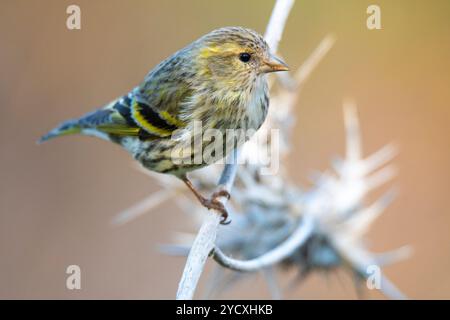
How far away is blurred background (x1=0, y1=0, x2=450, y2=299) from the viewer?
5.69 metres

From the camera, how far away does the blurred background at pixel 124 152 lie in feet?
18.7

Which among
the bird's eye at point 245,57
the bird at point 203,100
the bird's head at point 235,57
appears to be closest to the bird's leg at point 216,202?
the bird at point 203,100

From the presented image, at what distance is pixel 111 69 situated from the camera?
22.0 feet

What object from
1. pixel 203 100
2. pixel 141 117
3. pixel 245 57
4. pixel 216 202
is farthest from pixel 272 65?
pixel 141 117

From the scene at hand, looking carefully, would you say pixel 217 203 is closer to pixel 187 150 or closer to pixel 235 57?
pixel 187 150

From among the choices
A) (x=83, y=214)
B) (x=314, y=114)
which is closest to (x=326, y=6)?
(x=314, y=114)

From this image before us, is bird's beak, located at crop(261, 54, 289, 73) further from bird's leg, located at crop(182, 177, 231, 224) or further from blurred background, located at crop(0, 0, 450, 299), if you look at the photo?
blurred background, located at crop(0, 0, 450, 299)

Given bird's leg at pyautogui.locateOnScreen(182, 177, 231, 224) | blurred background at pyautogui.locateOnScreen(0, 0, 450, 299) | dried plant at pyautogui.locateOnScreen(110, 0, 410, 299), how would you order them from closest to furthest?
bird's leg at pyautogui.locateOnScreen(182, 177, 231, 224)
dried plant at pyautogui.locateOnScreen(110, 0, 410, 299)
blurred background at pyautogui.locateOnScreen(0, 0, 450, 299)

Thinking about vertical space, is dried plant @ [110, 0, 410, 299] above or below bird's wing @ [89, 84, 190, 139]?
below

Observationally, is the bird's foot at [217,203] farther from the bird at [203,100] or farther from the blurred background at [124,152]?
the blurred background at [124,152]

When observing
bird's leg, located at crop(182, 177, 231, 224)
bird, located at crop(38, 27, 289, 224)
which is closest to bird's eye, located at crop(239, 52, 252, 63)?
bird, located at crop(38, 27, 289, 224)

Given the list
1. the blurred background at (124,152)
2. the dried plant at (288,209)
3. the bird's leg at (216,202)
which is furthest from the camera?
the blurred background at (124,152)

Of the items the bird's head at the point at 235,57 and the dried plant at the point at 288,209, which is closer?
the bird's head at the point at 235,57

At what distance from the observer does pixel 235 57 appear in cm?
328
